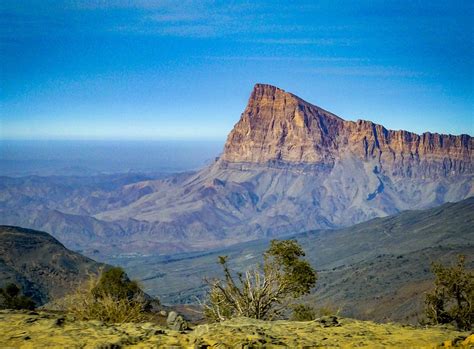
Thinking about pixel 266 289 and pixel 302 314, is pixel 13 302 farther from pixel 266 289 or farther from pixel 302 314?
pixel 266 289

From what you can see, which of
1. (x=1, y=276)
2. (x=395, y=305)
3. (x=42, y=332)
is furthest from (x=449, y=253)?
(x=42, y=332)

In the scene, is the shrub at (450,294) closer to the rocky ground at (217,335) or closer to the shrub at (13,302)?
the rocky ground at (217,335)

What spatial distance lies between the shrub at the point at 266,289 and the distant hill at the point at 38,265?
3215 inches

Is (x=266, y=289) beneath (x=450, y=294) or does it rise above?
above

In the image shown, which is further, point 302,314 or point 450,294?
point 302,314

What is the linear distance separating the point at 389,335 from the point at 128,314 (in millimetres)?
18110

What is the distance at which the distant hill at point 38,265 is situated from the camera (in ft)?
407

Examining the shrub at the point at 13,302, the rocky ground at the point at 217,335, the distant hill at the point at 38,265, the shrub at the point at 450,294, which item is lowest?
the distant hill at the point at 38,265

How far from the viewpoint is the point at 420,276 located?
6038 inches

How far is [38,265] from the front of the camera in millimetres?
144000

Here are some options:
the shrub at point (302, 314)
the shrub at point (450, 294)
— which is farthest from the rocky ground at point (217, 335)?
the shrub at point (302, 314)

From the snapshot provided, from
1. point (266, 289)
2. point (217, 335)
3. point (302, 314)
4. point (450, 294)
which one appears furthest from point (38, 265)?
point (217, 335)

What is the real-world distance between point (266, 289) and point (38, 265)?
408 ft

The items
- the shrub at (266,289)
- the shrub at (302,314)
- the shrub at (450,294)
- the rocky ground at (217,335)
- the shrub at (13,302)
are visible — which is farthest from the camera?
the shrub at (13,302)
